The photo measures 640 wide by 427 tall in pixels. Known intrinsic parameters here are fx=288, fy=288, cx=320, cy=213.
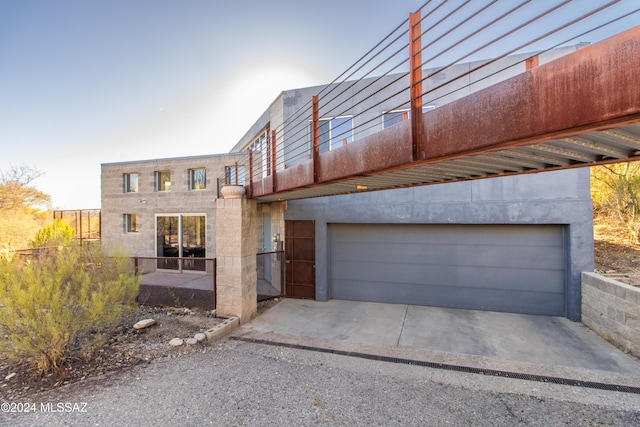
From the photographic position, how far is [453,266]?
750 cm

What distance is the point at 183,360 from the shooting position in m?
4.75

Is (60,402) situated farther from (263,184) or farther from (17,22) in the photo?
(17,22)

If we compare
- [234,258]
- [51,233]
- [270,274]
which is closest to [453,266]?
[234,258]

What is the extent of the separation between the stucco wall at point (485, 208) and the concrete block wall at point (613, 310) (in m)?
0.38

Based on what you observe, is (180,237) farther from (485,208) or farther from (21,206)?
(21,206)

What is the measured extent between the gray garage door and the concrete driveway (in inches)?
14.4

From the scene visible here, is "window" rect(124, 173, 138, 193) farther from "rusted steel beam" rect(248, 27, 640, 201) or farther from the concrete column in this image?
"rusted steel beam" rect(248, 27, 640, 201)

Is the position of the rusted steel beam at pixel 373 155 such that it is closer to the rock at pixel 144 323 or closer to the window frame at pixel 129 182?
the rock at pixel 144 323

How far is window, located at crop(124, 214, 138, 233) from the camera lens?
12812mm

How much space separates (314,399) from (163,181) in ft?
38.5

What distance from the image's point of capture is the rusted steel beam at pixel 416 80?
2.52 meters

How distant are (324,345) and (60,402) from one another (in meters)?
3.76

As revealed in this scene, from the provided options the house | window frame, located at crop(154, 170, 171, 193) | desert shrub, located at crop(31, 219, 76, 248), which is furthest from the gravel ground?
desert shrub, located at crop(31, 219, 76, 248)

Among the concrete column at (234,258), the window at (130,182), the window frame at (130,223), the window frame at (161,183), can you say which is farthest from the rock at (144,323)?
the window at (130,182)
